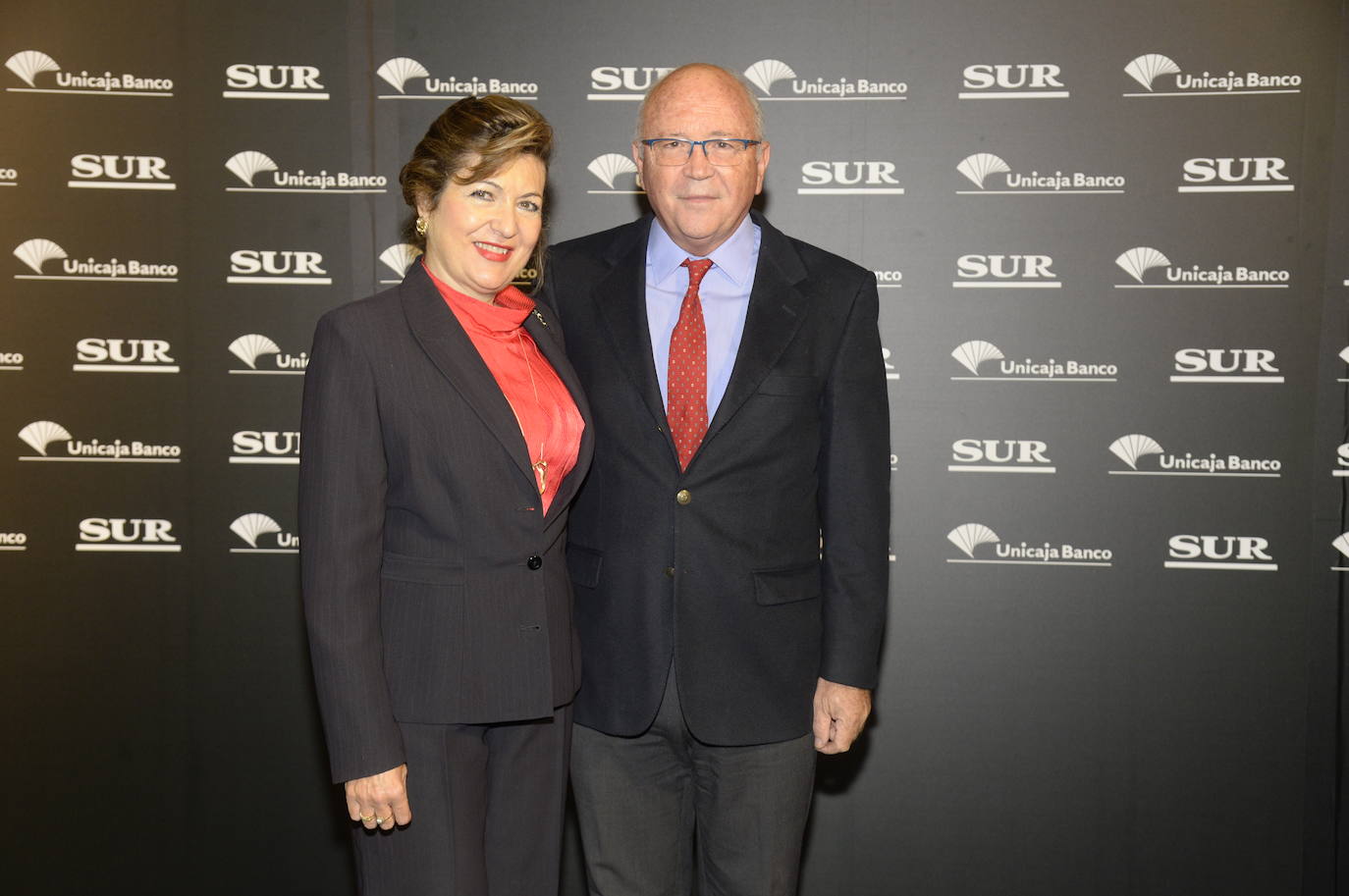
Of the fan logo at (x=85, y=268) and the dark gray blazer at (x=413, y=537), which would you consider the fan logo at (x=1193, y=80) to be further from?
the fan logo at (x=85, y=268)

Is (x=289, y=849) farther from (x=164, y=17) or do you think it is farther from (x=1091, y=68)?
(x=1091, y=68)

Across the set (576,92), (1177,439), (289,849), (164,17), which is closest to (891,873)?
(1177,439)

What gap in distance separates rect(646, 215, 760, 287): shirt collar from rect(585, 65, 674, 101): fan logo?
3.78 feet

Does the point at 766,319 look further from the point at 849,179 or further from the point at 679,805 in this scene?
the point at 849,179

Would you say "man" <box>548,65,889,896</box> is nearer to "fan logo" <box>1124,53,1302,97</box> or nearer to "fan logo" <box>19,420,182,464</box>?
"fan logo" <box>1124,53,1302,97</box>

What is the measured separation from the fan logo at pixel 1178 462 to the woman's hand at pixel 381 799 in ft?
7.77

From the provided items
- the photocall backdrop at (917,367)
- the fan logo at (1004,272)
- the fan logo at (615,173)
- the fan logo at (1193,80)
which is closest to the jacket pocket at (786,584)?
the photocall backdrop at (917,367)

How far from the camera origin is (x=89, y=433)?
318cm

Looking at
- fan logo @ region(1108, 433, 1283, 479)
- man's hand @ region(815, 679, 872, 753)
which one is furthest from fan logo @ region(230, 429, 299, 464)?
fan logo @ region(1108, 433, 1283, 479)

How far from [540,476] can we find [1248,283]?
7.85 ft

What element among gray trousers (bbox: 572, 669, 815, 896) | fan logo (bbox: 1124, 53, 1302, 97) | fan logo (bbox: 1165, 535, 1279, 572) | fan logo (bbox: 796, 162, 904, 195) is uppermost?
fan logo (bbox: 1124, 53, 1302, 97)

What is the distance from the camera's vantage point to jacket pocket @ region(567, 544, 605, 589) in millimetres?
2008

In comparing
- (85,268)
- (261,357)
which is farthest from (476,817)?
(85,268)

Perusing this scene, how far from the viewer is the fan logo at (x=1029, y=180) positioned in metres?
3.06
